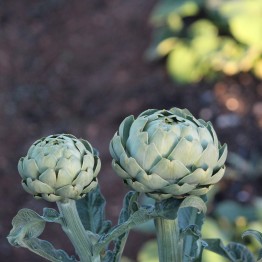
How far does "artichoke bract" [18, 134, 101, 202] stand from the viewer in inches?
28.5

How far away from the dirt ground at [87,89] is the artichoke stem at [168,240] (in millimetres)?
1916

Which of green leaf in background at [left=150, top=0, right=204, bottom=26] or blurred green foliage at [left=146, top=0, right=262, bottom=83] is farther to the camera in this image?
green leaf in background at [left=150, top=0, right=204, bottom=26]

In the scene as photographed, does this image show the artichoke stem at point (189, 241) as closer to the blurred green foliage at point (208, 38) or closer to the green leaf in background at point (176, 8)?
the blurred green foliage at point (208, 38)

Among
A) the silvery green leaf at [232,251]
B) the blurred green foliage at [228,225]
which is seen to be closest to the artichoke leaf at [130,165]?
the silvery green leaf at [232,251]

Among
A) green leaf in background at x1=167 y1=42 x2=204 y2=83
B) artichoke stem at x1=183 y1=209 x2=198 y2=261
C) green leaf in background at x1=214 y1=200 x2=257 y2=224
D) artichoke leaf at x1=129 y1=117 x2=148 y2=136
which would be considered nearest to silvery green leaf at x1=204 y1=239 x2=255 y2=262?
artichoke stem at x1=183 y1=209 x2=198 y2=261

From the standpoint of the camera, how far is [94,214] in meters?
0.87

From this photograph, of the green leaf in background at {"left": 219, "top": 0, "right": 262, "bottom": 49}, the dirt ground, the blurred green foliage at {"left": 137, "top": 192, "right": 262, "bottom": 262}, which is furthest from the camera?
the green leaf in background at {"left": 219, "top": 0, "right": 262, "bottom": 49}

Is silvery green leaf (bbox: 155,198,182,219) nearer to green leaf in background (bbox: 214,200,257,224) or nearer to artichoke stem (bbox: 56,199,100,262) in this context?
artichoke stem (bbox: 56,199,100,262)

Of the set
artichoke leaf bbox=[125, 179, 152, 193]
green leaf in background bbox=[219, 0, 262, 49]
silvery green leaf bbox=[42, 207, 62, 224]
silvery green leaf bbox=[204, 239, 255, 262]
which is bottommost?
green leaf in background bbox=[219, 0, 262, 49]

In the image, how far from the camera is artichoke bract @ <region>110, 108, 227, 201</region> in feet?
2.29

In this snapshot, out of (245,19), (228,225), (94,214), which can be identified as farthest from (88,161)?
(245,19)

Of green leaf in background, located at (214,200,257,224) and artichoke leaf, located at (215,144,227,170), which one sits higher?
artichoke leaf, located at (215,144,227,170)

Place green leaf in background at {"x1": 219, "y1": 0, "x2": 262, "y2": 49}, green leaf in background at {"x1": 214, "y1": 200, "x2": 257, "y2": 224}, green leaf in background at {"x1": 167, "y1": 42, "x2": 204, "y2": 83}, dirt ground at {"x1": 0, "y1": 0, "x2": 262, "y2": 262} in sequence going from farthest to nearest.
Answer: green leaf in background at {"x1": 167, "y1": 42, "x2": 204, "y2": 83} < green leaf in background at {"x1": 219, "y1": 0, "x2": 262, "y2": 49} < dirt ground at {"x1": 0, "y1": 0, "x2": 262, "y2": 262} < green leaf in background at {"x1": 214, "y1": 200, "x2": 257, "y2": 224}

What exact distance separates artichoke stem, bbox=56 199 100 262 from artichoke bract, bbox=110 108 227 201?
0.09 meters
